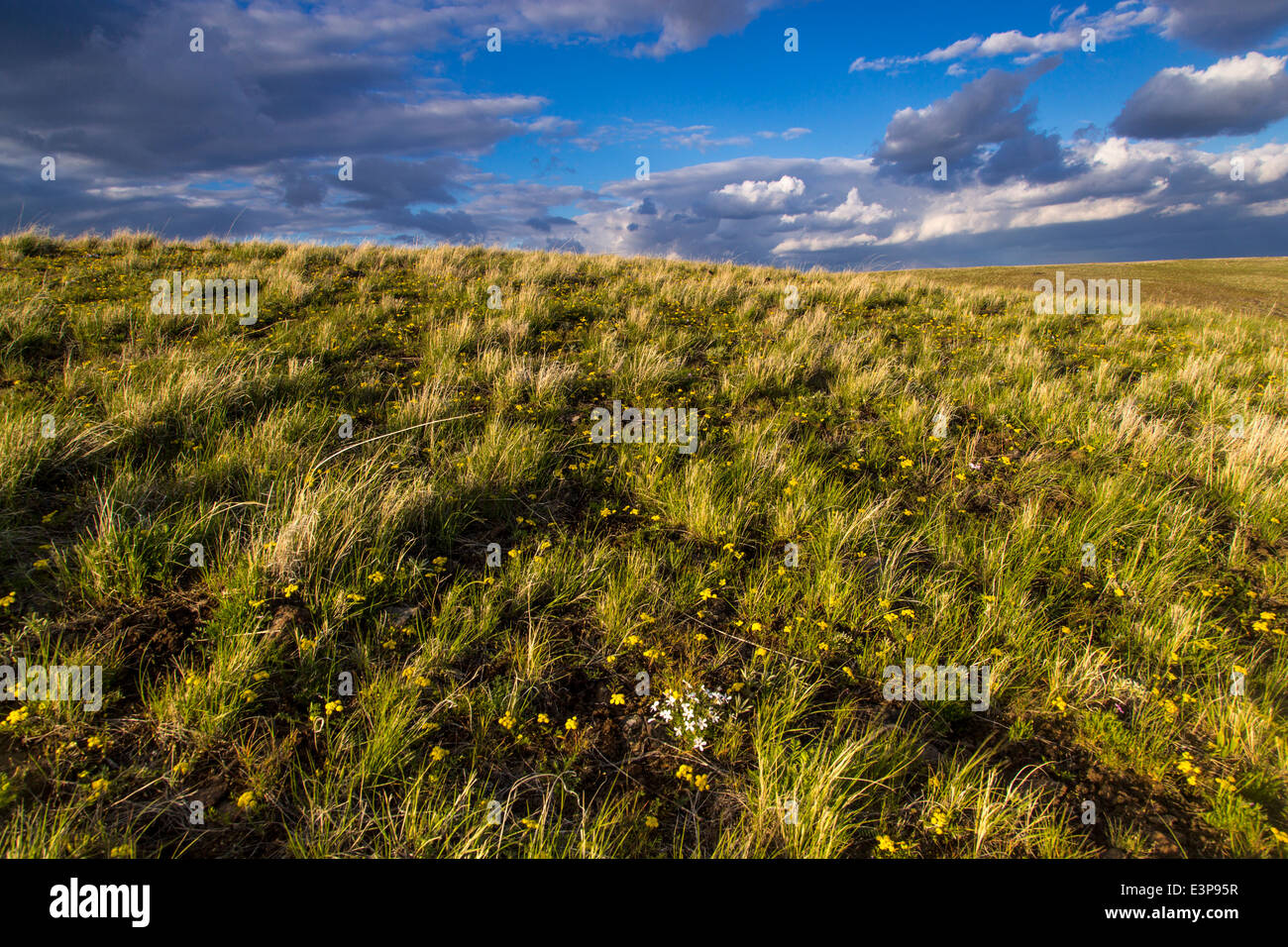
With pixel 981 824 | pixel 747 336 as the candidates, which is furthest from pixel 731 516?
pixel 747 336

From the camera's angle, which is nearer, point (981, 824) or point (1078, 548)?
point (981, 824)

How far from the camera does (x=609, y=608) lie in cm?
356

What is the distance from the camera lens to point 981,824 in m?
2.45

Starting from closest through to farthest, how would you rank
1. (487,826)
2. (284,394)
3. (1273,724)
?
(487,826) → (1273,724) → (284,394)

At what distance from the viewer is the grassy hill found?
98.0 inches

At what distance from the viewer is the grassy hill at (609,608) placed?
2490mm

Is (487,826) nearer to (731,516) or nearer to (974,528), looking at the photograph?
(731,516)

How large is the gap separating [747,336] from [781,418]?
357 cm

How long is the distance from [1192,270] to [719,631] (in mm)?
48064

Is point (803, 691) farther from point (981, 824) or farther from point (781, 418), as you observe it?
point (781, 418)

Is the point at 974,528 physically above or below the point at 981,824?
above
